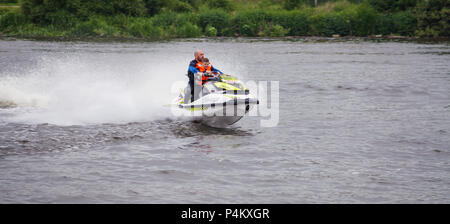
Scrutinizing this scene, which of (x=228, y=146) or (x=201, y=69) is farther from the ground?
(x=201, y=69)

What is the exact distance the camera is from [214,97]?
1561 centimetres

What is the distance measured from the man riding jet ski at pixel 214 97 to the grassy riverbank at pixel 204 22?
4773cm

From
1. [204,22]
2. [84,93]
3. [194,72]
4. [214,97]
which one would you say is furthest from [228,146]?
[204,22]

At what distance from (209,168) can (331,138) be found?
183 inches

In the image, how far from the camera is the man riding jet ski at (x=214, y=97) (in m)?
15.4

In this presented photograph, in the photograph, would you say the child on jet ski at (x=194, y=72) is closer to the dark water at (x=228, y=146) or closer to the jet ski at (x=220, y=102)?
the jet ski at (x=220, y=102)

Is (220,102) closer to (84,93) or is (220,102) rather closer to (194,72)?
(194,72)

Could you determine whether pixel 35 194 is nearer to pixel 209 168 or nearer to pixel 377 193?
pixel 209 168

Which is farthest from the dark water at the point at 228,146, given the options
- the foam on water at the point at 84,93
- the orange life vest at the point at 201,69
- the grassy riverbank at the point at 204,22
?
the grassy riverbank at the point at 204,22

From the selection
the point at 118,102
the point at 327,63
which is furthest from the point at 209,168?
the point at 327,63

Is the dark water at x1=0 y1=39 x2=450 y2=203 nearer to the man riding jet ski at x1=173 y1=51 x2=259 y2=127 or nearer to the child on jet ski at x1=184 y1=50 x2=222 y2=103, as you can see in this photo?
the man riding jet ski at x1=173 y1=51 x2=259 y2=127

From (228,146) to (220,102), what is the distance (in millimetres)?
1810

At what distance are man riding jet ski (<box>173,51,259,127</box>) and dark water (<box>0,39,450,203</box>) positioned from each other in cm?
51

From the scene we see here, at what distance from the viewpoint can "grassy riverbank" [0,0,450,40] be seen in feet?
206
